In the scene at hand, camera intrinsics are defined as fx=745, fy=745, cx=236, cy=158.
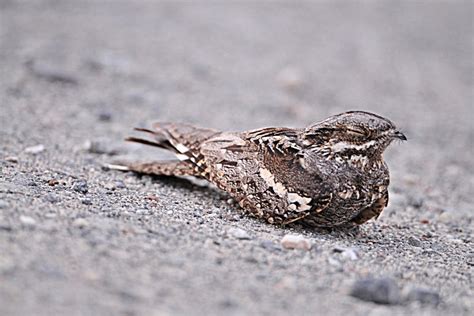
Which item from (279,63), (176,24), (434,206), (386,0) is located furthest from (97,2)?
(386,0)

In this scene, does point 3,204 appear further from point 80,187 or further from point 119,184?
point 119,184

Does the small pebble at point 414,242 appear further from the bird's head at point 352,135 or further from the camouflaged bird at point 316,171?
the bird's head at point 352,135

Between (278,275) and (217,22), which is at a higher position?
(217,22)

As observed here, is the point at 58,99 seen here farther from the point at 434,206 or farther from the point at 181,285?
the point at 181,285

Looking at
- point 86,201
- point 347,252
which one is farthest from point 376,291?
point 86,201

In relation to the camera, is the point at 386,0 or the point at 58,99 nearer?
the point at 58,99

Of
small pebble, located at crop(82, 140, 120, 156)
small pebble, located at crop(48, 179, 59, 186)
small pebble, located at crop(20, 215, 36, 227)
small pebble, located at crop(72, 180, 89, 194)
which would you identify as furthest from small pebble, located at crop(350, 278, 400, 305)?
small pebble, located at crop(82, 140, 120, 156)
